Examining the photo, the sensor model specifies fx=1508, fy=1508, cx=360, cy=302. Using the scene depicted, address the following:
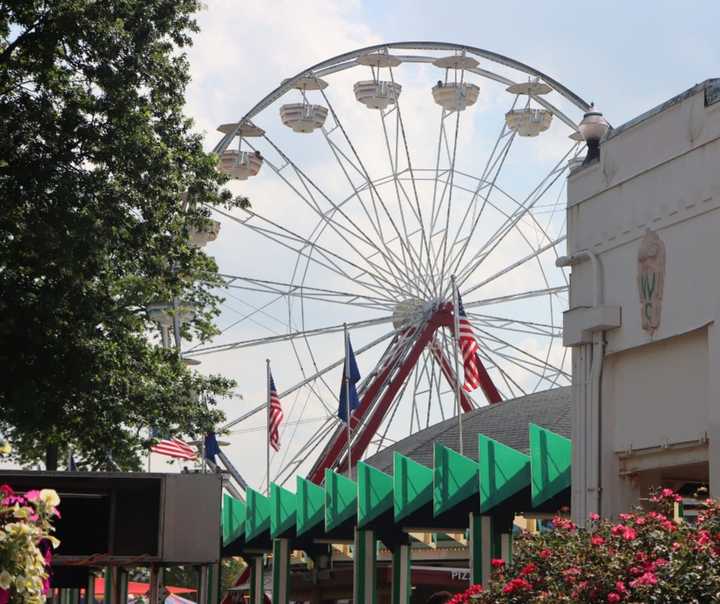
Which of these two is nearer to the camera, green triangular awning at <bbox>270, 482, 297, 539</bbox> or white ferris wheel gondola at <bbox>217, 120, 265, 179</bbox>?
green triangular awning at <bbox>270, 482, 297, 539</bbox>

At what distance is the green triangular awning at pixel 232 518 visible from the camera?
38656 mm

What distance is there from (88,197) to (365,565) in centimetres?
947

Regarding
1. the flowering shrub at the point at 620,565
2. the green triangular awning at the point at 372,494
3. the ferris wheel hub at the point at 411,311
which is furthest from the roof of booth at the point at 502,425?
the flowering shrub at the point at 620,565

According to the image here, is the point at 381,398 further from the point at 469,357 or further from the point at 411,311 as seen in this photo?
the point at 469,357

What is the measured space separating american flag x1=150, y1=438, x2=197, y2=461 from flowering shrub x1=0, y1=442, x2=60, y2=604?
21485mm

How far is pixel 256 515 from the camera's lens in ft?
120

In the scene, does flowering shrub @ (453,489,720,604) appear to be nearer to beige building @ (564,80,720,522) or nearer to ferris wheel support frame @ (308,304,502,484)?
beige building @ (564,80,720,522)

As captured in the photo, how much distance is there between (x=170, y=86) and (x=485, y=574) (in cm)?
943

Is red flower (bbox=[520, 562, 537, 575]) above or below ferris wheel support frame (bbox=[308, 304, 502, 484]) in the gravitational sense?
below

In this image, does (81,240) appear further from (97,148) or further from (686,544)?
(686,544)

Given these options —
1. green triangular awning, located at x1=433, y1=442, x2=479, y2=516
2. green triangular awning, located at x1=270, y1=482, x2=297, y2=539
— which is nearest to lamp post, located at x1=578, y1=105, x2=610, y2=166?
green triangular awning, located at x1=433, y1=442, x2=479, y2=516

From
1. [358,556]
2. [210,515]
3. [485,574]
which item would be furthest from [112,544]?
[358,556]

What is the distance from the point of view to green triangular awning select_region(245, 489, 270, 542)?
1417 inches

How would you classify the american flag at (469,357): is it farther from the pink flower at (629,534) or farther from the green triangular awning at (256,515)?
the pink flower at (629,534)
